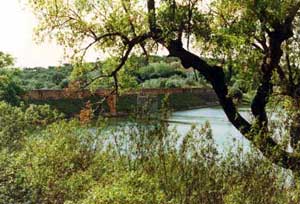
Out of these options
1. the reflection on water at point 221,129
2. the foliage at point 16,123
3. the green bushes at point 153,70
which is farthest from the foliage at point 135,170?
the green bushes at point 153,70

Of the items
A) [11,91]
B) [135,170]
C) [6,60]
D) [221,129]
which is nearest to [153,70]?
[221,129]

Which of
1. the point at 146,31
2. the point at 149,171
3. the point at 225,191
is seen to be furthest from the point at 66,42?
the point at 225,191

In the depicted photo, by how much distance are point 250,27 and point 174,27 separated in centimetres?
99

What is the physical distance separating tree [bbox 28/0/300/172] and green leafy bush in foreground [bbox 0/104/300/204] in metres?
1.32

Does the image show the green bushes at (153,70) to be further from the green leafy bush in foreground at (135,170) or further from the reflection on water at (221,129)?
the green leafy bush in foreground at (135,170)

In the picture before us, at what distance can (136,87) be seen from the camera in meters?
9.60

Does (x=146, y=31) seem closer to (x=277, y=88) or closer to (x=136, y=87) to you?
(x=136, y=87)

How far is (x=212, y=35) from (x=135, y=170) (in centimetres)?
246

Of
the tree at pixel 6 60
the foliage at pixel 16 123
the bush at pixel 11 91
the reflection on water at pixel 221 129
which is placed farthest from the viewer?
the bush at pixel 11 91

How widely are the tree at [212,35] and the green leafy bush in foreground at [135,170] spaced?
1321 mm

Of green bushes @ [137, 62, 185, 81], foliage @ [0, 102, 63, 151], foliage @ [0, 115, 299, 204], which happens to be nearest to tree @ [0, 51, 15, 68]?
green bushes @ [137, 62, 185, 81]

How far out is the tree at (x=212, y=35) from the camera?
7.55m

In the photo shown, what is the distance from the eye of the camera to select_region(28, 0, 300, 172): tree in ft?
24.8

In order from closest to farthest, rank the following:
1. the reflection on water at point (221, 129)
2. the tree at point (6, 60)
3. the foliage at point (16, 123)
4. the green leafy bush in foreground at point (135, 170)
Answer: the green leafy bush in foreground at point (135, 170) → the reflection on water at point (221, 129) → the foliage at point (16, 123) → the tree at point (6, 60)
